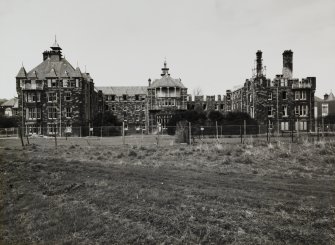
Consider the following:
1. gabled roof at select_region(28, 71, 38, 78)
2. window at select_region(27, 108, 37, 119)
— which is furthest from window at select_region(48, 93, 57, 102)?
gabled roof at select_region(28, 71, 38, 78)

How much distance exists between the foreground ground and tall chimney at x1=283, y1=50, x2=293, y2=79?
47462 mm

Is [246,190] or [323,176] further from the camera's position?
[323,176]

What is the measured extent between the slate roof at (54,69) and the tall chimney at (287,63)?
126ft

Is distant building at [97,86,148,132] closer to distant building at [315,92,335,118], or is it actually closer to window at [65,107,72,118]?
window at [65,107,72,118]

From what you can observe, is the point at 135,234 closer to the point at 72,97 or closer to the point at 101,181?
the point at 101,181

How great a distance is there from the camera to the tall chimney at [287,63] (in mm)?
60619

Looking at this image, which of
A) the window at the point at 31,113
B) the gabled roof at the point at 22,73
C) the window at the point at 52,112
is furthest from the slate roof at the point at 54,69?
the window at the point at 31,113

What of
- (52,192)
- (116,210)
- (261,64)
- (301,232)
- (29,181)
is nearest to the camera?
(301,232)

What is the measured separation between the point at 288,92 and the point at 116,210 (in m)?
56.0

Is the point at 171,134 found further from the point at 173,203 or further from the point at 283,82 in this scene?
the point at 173,203

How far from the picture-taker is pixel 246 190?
35.2 ft

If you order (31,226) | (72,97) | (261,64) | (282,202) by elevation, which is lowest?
(31,226)

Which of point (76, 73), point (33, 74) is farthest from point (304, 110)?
point (33, 74)

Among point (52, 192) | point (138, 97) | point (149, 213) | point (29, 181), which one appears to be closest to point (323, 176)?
point (149, 213)
